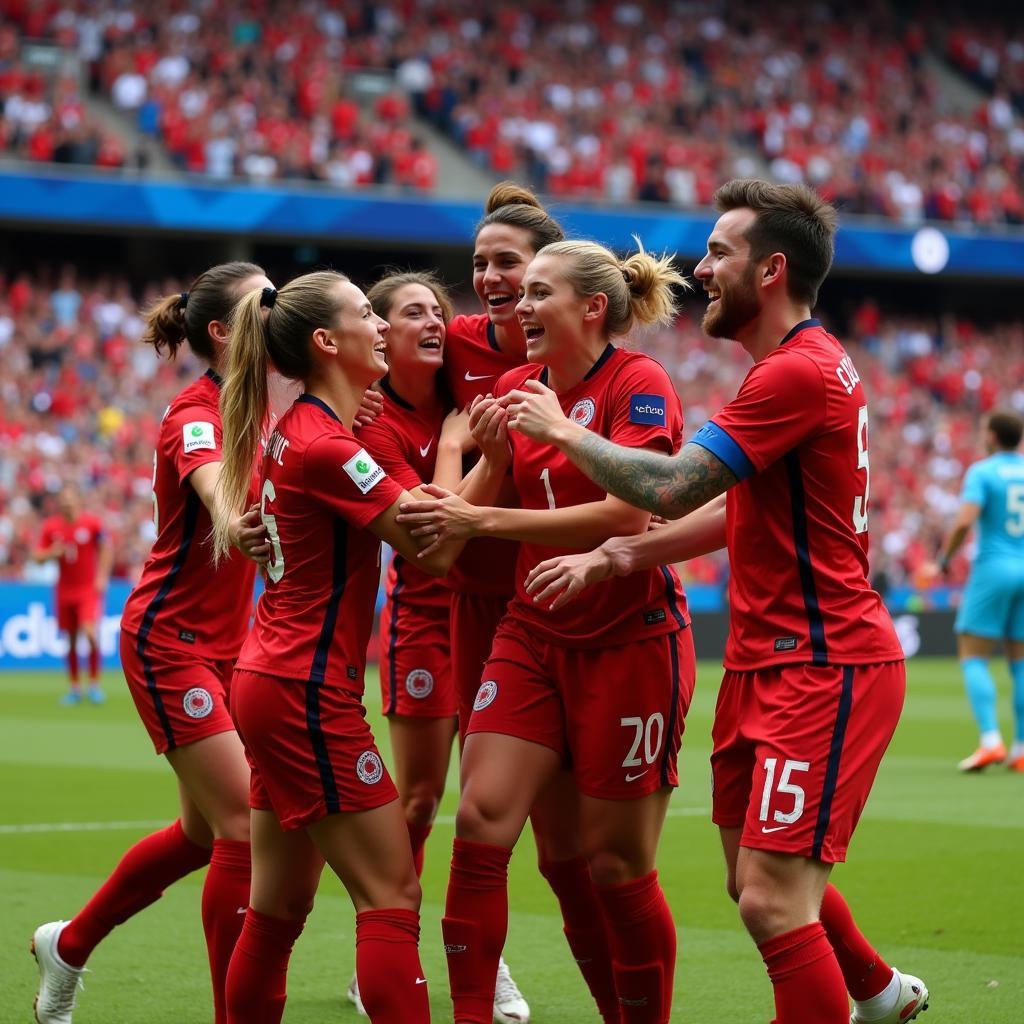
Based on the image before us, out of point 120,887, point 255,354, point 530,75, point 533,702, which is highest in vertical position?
point 530,75

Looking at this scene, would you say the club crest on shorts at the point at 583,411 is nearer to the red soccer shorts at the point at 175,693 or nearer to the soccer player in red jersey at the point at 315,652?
the soccer player in red jersey at the point at 315,652

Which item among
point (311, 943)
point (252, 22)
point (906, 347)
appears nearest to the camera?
point (311, 943)

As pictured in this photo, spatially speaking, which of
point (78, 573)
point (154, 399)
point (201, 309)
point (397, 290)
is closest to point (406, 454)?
point (397, 290)

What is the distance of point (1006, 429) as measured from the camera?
12.6 metres

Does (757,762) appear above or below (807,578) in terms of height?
below

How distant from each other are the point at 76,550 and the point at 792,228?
14850 mm

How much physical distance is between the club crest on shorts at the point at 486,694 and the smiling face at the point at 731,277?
49.6 inches

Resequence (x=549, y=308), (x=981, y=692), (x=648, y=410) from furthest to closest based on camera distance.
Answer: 1. (x=981, y=692)
2. (x=549, y=308)
3. (x=648, y=410)

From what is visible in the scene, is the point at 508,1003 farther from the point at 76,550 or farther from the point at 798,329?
the point at 76,550

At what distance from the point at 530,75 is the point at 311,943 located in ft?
101

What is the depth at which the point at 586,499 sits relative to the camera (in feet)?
17.3

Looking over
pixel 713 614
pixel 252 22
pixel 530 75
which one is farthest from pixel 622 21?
pixel 713 614

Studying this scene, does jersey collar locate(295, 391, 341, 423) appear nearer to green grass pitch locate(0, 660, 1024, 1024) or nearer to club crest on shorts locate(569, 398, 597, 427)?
club crest on shorts locate(569, 398, 597, 427)

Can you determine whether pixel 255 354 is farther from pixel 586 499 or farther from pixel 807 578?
pixel 807 578
